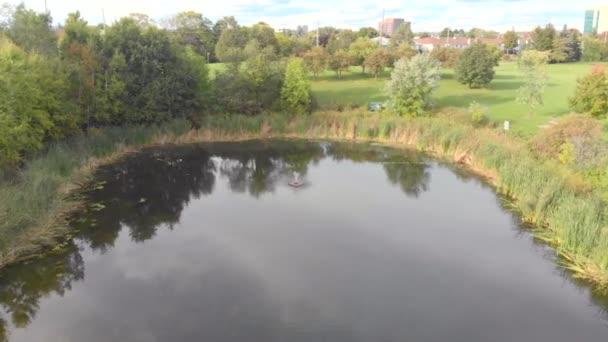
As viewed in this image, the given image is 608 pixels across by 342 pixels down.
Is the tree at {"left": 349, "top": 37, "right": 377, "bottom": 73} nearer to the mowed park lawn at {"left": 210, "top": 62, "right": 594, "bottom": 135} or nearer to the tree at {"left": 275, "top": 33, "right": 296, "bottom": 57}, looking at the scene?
the mowed park lawn at {"left": 210, "top": 62, "right": 594, "bottom": 135}

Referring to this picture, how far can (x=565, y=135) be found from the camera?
19.3 metres

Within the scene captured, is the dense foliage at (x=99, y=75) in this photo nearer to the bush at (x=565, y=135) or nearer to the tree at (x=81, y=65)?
the tree at (x=81, y=65)

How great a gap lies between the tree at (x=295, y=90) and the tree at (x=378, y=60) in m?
20.7

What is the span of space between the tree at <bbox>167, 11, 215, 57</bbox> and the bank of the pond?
38061mm

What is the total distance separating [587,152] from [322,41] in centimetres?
6733

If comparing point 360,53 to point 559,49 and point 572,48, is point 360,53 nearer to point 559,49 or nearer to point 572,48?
point 559,49

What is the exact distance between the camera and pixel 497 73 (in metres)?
57.7

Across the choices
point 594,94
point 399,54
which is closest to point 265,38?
point 399,54

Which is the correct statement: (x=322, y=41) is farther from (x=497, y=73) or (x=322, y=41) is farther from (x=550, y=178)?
(x=550, y=178)

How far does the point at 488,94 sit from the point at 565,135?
78.6 ft

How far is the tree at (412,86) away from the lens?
96.3 feet

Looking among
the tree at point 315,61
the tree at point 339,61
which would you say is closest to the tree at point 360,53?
the tree at point 339,61

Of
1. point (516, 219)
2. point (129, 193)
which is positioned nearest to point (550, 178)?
point (516, 219)

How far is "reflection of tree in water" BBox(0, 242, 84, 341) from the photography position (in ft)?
35.4
